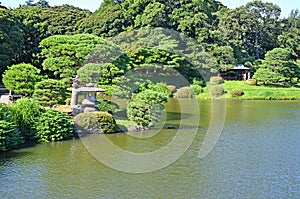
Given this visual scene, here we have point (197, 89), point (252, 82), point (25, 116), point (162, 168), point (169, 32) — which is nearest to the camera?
point (162, 168)

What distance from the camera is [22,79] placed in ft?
64.8

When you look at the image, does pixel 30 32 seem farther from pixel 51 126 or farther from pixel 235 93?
pixel 51 126

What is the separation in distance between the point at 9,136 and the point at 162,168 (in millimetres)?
5478

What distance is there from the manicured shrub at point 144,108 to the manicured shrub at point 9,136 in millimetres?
5499

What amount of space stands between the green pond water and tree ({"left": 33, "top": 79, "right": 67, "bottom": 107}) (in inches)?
126

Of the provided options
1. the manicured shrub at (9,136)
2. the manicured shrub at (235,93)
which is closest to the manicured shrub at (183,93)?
the manicured shrub at (235,93)

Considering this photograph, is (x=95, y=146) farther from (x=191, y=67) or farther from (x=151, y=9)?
(x=151, y=9)

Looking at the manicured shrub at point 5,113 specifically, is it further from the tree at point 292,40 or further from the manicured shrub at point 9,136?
the tree at point 292,40

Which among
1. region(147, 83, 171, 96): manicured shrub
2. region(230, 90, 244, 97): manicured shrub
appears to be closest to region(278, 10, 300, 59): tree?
region(230, 90, 244, 97): manicured shrub

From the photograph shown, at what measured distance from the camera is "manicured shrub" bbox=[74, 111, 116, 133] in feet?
54.6

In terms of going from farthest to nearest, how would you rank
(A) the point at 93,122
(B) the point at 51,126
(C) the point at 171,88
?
(C) the point at 171,88 < (A) the point at 93,122 < (B) the point at 51,126

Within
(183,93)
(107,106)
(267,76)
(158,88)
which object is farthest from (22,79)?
(267,76)

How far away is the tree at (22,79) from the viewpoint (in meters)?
19.6

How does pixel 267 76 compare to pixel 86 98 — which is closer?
pixel 86 98
